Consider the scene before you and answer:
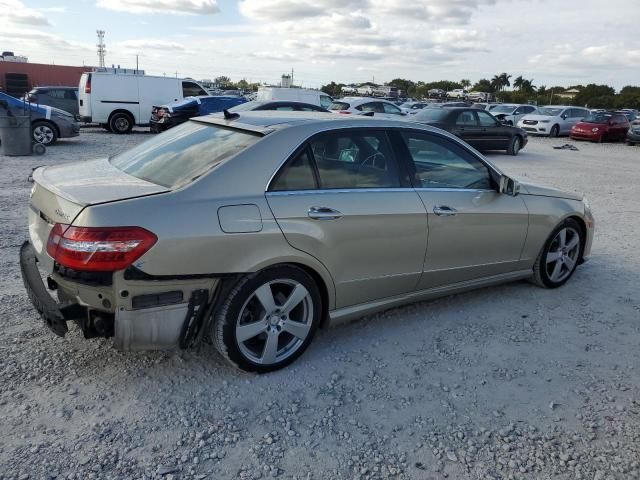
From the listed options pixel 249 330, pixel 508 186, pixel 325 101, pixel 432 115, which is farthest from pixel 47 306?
pixel 325 101

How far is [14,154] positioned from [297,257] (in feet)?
36.6

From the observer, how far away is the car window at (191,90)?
20.1m

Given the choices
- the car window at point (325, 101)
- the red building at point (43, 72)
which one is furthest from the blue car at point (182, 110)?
the red building at point (43, 72)

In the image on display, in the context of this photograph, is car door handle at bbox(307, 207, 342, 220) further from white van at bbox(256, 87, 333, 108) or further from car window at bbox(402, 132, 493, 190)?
white van at bbox(256, 87, 333, 108)

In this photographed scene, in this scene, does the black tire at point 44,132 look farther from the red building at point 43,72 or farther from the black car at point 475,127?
the red building at point 43,72

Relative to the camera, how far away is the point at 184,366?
3.38m

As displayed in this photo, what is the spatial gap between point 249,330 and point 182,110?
15.3 m

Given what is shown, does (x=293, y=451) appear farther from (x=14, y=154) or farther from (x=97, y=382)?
(x=14, y=154)

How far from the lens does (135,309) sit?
111 inches

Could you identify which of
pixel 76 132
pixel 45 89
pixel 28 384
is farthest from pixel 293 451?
pixel 45 89

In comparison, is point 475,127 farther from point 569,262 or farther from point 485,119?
point 569,262

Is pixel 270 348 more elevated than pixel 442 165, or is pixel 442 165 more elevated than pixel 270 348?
pixel 442 165

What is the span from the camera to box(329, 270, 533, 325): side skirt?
11.9 feet

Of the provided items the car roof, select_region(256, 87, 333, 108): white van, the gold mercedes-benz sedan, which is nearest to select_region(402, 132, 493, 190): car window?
the gold mercedes-benz sedan
